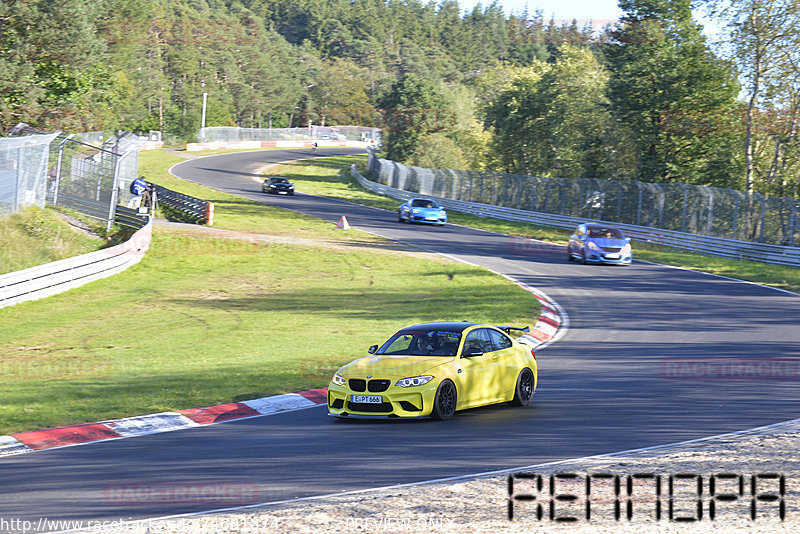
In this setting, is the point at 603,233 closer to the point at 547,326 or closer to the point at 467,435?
the point at 547,326

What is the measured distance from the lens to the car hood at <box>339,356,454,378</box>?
11148 mm

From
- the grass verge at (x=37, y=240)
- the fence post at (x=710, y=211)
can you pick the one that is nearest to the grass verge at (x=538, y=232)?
the fence post at (x=710, y=211)

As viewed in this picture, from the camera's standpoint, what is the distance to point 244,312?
2233 cm

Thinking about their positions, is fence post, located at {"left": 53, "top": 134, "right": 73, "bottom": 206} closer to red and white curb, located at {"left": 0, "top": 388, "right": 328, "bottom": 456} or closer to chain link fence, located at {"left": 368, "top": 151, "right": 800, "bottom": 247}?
red and white curb, located at {"left": 0, "top": 388, "right": 328, "bottom": 456}

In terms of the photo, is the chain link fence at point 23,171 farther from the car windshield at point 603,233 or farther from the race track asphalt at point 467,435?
the car windshield at point 603,233

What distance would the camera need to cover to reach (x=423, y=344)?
12125 millimetres

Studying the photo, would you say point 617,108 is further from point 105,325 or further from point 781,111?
point 105,325

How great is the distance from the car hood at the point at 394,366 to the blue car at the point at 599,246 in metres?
21.6

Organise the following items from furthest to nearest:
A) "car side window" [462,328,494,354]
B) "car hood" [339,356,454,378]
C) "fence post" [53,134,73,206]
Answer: "fence post" [53,134,73,206]
"car side window" [462,328,494,354]
"car hood" [339,356,454,378]

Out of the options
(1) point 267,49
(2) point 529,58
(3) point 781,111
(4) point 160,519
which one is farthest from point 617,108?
(2) point 529,58

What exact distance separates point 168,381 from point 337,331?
6.01 m

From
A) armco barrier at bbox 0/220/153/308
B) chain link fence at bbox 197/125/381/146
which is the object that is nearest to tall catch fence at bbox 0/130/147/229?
armco barrier at bbox 0/220/153/308

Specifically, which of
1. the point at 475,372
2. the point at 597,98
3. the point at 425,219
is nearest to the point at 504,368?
the point at 475,372

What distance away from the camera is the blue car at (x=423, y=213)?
46.3 m
